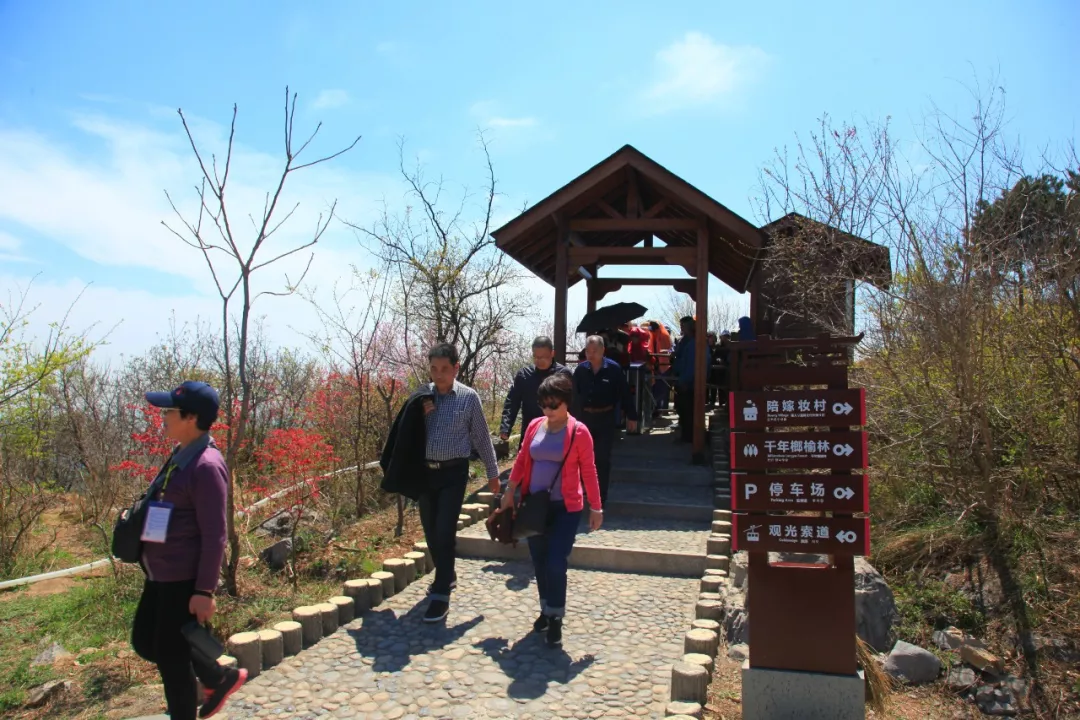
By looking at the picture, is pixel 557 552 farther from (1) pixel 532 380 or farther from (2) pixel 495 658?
(1) pixel 532 380

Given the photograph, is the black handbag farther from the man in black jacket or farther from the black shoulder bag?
the man in black jacket

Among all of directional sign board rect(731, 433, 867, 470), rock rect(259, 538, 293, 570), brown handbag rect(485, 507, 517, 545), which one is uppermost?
directional sign board rect(731, 433, 867, 470)

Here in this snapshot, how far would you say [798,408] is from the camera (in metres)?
3.62

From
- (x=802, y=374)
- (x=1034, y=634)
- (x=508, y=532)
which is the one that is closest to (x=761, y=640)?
(x=802, y=374)

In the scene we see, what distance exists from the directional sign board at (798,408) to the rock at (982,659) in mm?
2057

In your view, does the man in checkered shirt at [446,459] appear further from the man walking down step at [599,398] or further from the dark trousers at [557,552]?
the man walking down step at [599,398]

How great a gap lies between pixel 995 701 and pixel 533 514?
283 centimetres

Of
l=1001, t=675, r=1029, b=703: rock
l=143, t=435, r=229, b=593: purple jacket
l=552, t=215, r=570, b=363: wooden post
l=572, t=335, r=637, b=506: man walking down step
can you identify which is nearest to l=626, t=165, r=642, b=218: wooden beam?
l=552, t=215, r=570, b=363: wooden post


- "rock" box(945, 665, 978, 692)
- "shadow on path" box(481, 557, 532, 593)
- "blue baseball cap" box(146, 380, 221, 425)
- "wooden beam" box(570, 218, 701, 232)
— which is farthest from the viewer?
"wooden beam" box(570, 218, 701, 232)

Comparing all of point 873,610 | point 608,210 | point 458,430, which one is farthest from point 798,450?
point 608,210

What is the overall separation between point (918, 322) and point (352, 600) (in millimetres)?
4901

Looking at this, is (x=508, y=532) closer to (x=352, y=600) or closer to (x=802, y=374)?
(x=352, y=600)

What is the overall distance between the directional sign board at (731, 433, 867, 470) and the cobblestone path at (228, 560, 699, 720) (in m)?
1.37

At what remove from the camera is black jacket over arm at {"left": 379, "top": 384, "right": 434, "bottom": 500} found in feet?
16.5
